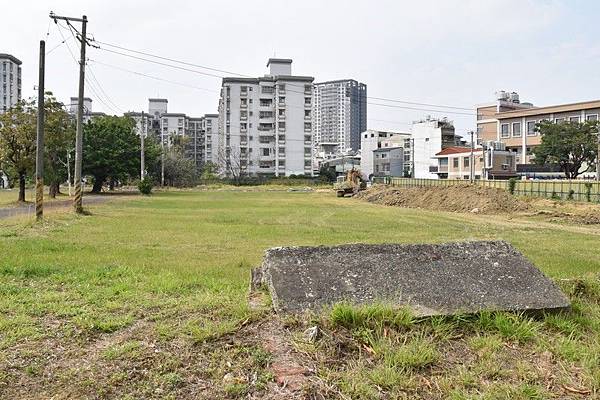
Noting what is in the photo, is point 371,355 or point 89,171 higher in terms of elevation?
point 89,171

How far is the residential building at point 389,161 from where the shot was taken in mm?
93275

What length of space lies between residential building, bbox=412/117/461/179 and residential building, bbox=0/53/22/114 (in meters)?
71.2

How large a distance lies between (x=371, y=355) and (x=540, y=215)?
2641 centimetres

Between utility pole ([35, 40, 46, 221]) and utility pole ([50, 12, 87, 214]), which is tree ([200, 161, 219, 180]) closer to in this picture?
utility pole ([50, 12, 87, 214])

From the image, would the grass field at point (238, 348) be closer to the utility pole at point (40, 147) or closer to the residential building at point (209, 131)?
the utility pole at point (40, 147)

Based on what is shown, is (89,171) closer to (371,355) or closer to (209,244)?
(209,244)

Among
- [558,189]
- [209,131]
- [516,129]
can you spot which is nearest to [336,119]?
[209,131]

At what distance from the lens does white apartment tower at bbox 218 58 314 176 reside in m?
86.0

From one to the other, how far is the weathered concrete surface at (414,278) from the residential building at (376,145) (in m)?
89.6

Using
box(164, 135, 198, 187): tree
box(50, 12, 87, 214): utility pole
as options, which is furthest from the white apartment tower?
box(50, 12, 87, 214): utility pole

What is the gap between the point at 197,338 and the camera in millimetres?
3934

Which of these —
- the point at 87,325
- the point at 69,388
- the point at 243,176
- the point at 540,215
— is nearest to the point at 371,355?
the point at 69,388

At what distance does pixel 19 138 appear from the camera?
29797 mm

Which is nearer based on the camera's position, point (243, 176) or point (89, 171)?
point (89, 171)
